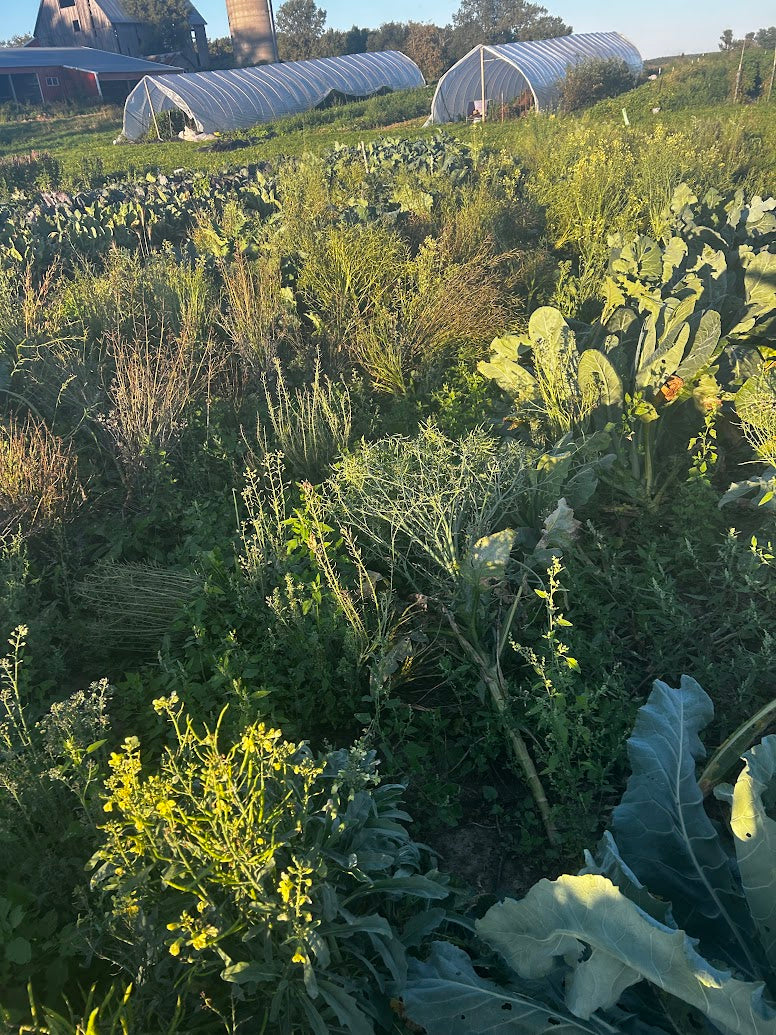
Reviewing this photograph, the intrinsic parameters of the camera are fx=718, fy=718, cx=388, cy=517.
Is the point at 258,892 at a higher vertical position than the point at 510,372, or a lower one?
lower

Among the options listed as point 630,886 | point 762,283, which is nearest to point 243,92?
point 762,283

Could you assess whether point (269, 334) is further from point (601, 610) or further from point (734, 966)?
point (734, 966)

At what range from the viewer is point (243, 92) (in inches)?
993

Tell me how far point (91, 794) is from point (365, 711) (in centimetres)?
101

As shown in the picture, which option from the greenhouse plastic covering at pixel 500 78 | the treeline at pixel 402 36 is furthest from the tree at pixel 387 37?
the greenhouse plastic covering at pixel 500 78

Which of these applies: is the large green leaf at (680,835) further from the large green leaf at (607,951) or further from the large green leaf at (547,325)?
the large green leaf at (547,325)

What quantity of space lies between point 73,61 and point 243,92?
1729cm

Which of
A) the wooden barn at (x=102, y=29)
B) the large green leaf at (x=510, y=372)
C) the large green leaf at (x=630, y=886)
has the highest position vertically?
the wooden barn at (x=102, y=29)

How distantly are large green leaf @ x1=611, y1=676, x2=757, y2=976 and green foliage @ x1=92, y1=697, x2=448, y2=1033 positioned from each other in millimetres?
579

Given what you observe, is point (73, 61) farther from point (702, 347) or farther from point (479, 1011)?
point (479, 1011)

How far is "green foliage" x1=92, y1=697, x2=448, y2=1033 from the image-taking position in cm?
150

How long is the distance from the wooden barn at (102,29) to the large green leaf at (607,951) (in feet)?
181

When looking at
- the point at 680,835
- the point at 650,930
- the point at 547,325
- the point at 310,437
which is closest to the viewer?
the point at 650,930

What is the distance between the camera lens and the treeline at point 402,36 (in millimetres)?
42875
